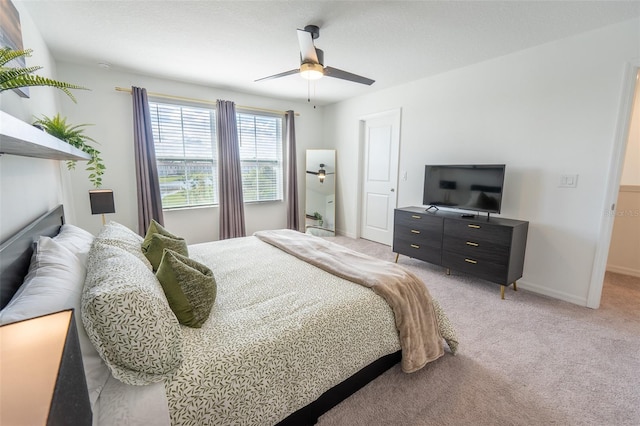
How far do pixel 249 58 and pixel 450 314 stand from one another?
3373 millimetres

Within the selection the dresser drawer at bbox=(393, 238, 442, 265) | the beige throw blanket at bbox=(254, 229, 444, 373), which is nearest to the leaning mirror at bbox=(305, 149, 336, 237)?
the dresser drawer at bbox=(393, 238, 442, 265)

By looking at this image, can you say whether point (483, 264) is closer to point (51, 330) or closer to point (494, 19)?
point (494, 19)

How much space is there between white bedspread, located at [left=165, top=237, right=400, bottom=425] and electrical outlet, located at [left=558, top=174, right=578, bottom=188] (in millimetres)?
2427

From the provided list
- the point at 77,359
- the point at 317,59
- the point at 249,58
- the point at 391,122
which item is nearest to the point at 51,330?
the point at 77,359

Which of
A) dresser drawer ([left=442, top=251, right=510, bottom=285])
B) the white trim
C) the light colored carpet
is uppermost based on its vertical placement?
the white trim

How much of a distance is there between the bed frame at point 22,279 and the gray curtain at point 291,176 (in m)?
3.42

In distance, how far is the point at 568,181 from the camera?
8.70 ft

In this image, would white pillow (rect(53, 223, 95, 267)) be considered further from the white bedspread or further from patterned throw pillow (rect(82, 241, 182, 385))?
the white bedspread

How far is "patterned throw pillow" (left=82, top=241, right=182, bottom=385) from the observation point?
918 mm

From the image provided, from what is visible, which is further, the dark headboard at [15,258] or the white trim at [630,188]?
the white trim at [630,188]

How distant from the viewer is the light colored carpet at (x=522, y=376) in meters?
1.46

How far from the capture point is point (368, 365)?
1613 millimetres

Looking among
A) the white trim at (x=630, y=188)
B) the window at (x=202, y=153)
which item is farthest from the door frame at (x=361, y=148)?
the white trim at (x=630, y=188)

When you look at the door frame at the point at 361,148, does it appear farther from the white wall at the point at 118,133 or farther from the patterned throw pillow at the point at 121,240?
the patterned throw pillow at the point at 121,240
